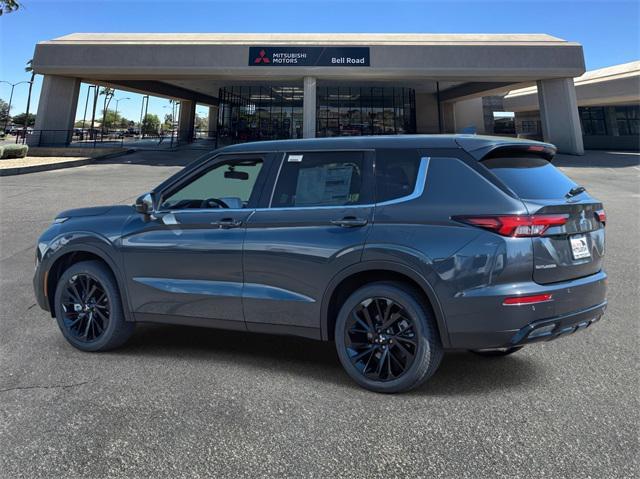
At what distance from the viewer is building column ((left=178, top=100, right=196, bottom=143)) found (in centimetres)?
4534

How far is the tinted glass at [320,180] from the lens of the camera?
11.4ft

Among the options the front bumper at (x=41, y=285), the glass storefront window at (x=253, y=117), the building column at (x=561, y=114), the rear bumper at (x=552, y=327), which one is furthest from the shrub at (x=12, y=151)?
the building column at (x=561, y=114)

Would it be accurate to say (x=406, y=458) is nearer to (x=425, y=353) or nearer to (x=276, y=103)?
(x=425, y=353)

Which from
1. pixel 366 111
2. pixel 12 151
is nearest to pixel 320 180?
pixel 12 151

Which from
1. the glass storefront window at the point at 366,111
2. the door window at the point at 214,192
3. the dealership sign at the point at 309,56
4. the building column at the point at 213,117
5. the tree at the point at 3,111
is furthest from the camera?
the tree at the point at 3,111

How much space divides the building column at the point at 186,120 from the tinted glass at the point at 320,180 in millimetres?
44212

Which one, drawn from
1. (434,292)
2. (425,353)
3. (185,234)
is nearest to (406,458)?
(425,353)

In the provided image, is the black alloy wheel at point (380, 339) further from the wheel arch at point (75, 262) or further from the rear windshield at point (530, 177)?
the wheel arch at point (75, 262)

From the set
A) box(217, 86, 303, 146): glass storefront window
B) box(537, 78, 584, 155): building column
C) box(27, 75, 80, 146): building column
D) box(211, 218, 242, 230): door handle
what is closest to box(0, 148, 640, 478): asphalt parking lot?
box(211, 218, 242, 230): door handle

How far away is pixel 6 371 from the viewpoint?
372 centimetres

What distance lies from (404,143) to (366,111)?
3843 cm

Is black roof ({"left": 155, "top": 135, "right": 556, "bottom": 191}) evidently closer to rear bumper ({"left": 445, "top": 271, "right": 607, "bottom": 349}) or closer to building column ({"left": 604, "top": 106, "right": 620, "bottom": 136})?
rear bumper ({"left": 445, "top": 271, "right": 607, "bottom": 349})

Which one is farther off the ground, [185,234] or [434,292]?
[185,234]

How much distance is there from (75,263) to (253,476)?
2.91 m
